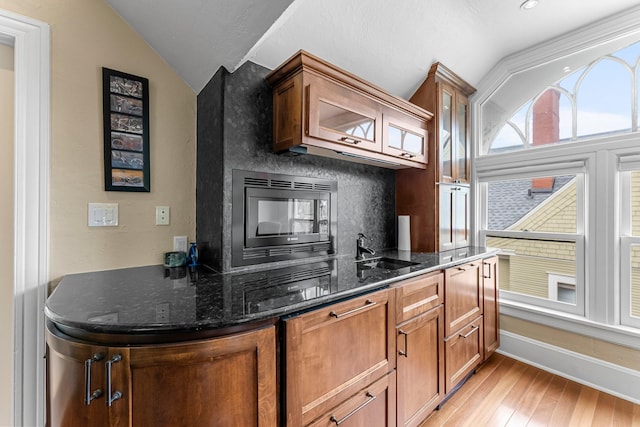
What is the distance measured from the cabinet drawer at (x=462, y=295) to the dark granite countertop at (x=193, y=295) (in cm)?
25

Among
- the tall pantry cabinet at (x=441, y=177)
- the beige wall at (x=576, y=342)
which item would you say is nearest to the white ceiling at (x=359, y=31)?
the tall pantry cabinet at (x=441, y=177)

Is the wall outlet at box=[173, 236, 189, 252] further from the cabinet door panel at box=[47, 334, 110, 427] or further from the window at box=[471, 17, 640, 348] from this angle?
the window at box=[471, 17, 640, 348]

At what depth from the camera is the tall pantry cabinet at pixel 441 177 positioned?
240cm

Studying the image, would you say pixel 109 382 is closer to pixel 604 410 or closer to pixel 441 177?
pixel 441 177

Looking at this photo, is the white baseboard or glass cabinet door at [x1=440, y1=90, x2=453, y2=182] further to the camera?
glass cabinet door at [x1=440, y1=90, x2=453, y2=182]

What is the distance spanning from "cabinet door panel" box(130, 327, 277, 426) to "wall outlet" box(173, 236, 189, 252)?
100 centimetres

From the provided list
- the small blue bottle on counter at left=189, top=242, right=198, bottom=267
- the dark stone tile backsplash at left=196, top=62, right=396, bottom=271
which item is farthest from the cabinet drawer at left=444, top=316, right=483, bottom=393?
the small blue bottle on counter at left=189, top=242, right=198, bottom=267

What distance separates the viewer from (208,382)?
875 mm

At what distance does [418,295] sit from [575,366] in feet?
5.59

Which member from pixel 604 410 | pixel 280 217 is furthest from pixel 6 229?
pixel 604 410

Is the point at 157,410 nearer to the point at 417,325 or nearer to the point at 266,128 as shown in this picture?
the point at 417,325

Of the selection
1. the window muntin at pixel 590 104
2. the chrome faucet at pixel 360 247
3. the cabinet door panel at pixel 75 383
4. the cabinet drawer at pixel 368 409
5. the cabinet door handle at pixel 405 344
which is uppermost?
the window muntin at pixel 590 104

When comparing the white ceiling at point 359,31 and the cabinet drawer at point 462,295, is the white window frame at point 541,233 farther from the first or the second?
the white ceiling at point 359,31

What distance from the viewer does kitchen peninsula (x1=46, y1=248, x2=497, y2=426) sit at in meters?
0.82
